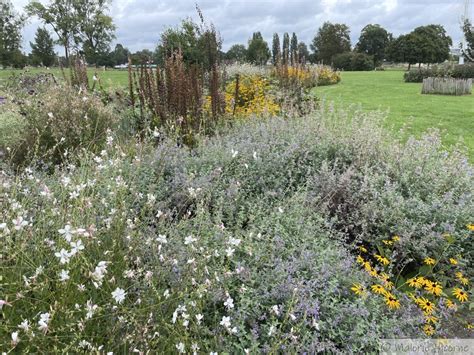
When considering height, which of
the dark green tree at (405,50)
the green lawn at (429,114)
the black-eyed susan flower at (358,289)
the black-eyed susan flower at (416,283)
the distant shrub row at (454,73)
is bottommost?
the black-eyed susan flower at (416,283)

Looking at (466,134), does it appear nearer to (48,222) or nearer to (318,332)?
(318,332)

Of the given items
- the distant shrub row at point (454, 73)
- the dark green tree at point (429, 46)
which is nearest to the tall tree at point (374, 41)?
the dark green tree at point (429, 46)

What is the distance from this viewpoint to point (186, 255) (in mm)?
2117

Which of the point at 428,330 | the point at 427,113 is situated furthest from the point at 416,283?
the point at 427,113

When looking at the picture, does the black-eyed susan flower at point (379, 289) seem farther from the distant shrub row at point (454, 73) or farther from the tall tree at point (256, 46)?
the tall tree at point (256, 46)

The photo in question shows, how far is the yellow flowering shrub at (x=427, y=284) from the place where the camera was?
2.32 metres

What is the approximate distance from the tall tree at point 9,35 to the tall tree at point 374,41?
50.0m

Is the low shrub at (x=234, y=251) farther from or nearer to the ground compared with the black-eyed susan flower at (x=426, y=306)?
farther from the ground

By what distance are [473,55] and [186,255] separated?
32.0m

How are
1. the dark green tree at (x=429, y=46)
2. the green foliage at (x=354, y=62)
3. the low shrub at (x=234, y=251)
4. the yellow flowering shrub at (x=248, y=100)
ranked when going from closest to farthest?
the low shrub at (x=234, y=251) → the yellow flowering shrub at (x=248, y=100) → the dark green tree at (x=429, y=46) → the green foliage at (x=354, y=62)

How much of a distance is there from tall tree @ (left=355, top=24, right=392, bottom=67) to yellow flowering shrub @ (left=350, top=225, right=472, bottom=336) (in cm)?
6716

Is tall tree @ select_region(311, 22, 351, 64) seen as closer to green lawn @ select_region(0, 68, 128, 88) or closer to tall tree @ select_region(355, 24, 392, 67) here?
tall tree @ select_region(355, 24, 392, 67)

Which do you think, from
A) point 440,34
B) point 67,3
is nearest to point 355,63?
point 440,34

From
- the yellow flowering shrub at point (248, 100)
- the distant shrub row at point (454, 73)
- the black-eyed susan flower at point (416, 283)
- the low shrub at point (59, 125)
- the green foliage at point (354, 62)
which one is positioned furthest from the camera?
the green foliage at point (354, 62)
